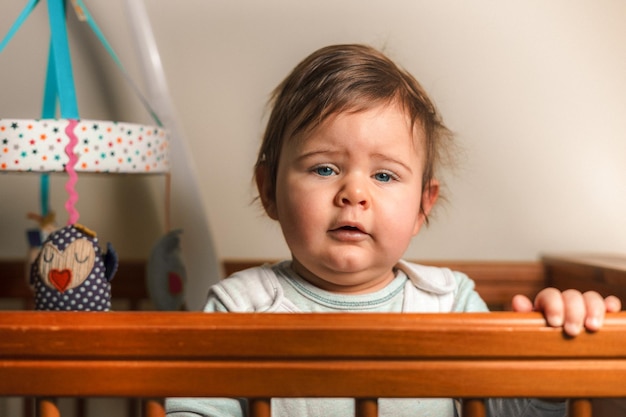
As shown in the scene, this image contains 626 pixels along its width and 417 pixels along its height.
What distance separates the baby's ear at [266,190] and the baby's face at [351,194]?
0.07 metres

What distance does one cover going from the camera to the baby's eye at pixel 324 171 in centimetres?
92

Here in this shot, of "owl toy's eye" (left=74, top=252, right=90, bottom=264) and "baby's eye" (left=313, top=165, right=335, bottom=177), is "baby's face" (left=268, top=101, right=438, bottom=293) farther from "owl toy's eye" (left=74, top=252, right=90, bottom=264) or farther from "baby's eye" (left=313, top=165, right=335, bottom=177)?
"owl toy's eye" (left=74, top=252, right=90, bottom=264)

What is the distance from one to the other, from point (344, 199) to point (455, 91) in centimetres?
60

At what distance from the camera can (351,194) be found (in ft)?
2.90

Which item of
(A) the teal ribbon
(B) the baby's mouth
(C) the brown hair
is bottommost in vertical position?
(B) the baby's mouth

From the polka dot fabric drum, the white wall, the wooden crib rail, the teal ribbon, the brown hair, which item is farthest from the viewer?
the white wall

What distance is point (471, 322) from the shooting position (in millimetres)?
615

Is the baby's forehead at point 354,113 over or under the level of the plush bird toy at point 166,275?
over

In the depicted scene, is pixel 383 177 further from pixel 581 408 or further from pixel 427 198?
pixel 581 408

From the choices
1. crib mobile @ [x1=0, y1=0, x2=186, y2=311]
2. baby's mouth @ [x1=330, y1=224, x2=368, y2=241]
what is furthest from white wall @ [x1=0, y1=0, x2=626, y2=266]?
baby's mouth @ [x1=330, y1=224, x2=368, y2=241]

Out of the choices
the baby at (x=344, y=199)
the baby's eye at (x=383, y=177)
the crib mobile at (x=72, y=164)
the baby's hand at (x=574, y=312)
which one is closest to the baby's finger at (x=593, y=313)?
the baby's hand at (x=574, y=312)

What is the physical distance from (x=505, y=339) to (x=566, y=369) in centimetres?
6

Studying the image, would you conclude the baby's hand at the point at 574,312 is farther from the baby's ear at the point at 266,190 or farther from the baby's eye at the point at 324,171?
the baby's ear at the point at 266,190

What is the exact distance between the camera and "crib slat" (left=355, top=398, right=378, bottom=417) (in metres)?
0.63
